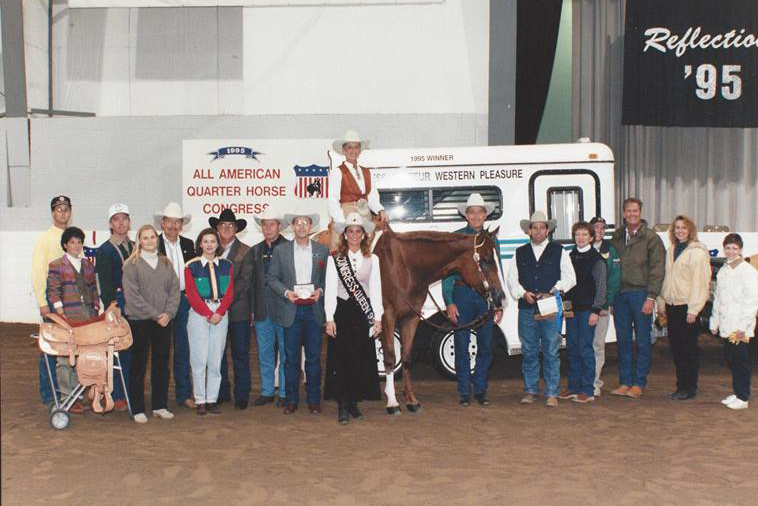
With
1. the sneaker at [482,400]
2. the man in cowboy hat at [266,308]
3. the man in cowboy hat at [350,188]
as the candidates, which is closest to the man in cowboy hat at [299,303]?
the man in cowboy hat at [266,308]

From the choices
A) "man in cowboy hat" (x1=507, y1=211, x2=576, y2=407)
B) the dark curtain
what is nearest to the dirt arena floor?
"man in cowboy hat" (x1=507, y1=211, x2=576, y2=407)

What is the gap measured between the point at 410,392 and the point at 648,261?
2.69 m

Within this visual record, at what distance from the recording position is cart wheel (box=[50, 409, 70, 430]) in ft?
22.6

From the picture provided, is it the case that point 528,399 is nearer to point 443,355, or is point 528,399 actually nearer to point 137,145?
point 443,355

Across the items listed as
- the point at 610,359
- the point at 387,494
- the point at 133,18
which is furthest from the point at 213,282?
the point at 133,18

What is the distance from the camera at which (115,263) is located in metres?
7.32

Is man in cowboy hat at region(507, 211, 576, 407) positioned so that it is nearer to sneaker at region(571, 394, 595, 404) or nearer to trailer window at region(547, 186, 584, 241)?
sneaker at region(571, 394, 595, 404)

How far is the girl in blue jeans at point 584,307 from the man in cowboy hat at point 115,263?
4.17 metres

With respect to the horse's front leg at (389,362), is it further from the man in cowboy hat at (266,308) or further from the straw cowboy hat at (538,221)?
the straw cowboy hat at (538,221)

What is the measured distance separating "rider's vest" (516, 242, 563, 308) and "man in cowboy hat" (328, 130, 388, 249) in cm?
147

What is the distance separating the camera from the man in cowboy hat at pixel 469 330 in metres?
7.86

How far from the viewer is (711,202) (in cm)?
1375

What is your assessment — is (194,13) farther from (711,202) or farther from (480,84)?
(711,202)

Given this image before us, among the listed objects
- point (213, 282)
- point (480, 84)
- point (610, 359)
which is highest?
point (480, 84)
